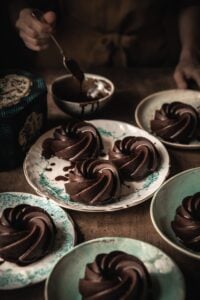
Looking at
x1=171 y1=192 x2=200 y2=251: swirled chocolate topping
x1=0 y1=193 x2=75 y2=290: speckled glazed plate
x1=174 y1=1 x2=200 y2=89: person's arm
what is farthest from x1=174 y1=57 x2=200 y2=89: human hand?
x1=0 y1=193 x2=75 y2=290: speckled glazed plate

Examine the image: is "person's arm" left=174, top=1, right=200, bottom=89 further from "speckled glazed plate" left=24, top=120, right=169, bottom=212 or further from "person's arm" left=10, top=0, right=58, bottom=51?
"person's arm" left=10, top=0, right=58, bottom=51

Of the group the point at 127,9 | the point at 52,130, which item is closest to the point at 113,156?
the point at 52,130

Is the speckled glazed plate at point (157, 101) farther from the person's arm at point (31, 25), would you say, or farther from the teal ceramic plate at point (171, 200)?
the person's arm at point (31, 25)

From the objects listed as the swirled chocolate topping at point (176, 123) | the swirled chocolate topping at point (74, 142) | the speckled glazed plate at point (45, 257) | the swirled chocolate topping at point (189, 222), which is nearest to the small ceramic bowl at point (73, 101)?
the swirled chocolate topping at point (74, 142)

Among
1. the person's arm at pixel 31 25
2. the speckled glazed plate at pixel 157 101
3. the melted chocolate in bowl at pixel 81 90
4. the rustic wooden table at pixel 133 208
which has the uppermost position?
the person's arm at pixel 31 25

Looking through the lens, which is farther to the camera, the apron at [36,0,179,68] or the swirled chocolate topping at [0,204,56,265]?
the apron at [36,0,179,68]

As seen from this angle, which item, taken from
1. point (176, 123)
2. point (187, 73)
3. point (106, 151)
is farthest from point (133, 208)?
point (187, 73)
